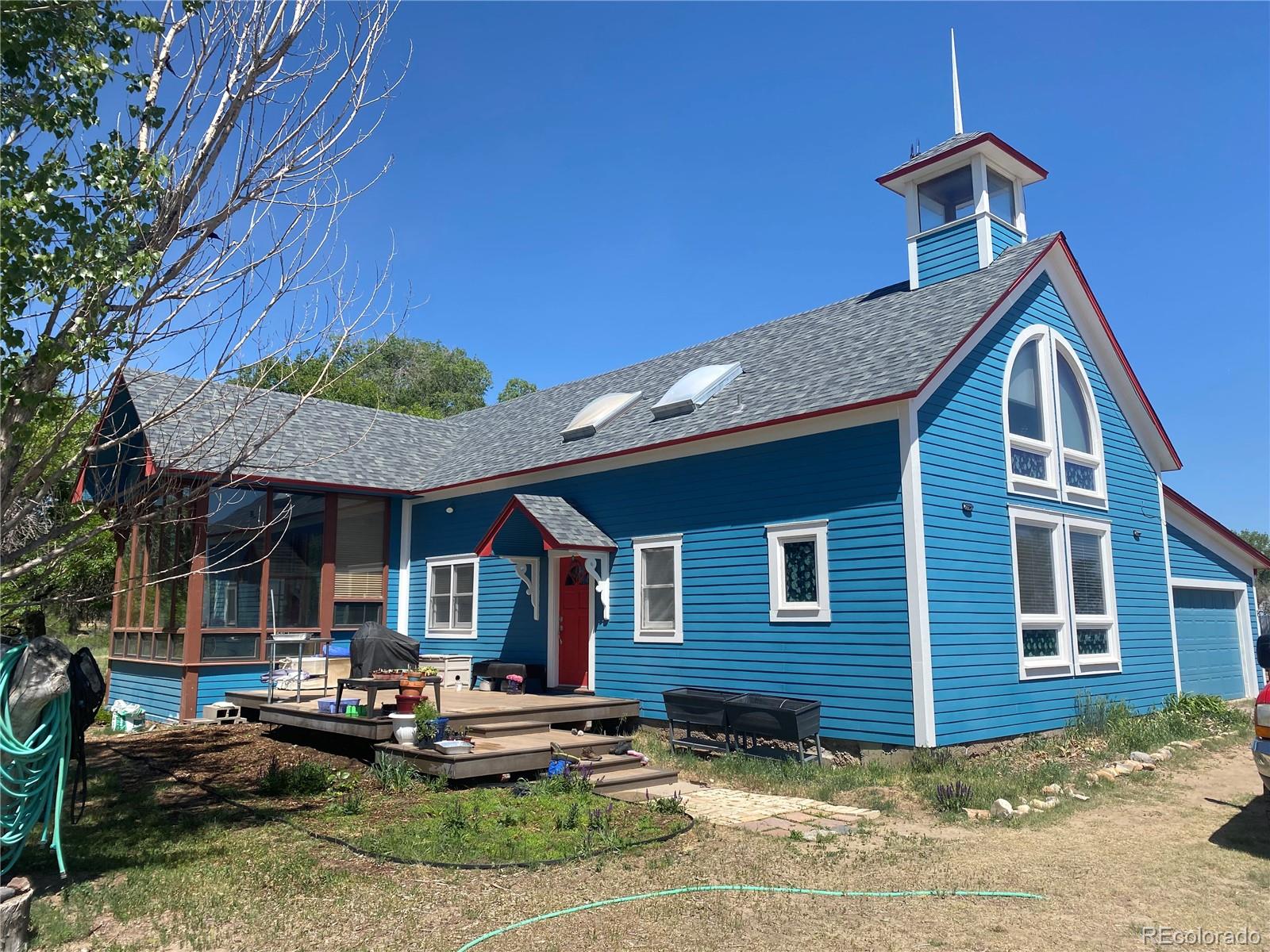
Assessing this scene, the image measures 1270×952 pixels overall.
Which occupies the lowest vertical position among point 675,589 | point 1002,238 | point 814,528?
point 675,589

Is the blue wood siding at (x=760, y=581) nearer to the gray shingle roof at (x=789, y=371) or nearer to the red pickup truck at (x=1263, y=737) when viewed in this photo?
the gray shingle roof at (x=789, y=371)

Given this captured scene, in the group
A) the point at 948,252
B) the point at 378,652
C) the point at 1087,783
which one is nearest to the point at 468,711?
the point at 378,652

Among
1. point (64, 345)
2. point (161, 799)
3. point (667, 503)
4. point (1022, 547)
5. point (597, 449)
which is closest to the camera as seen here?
point (64, 345)

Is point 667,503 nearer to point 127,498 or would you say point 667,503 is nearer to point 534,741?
point 534,741

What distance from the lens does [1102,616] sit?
42.3 ft

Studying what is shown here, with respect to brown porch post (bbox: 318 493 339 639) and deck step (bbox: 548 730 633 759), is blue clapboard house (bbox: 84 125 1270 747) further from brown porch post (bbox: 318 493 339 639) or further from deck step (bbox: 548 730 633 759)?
deck step (bbox: 548 730 633 759)

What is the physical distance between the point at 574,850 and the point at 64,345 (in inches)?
193

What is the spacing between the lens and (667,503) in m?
13.2

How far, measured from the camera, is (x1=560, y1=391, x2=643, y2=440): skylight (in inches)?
611

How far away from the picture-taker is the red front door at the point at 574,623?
47.6 feet

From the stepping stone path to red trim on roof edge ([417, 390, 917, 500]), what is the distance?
435 cm

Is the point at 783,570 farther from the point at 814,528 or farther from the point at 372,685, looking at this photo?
the point at 372,685

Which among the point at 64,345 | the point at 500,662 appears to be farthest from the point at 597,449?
the point at 64,345

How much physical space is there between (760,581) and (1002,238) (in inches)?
256
